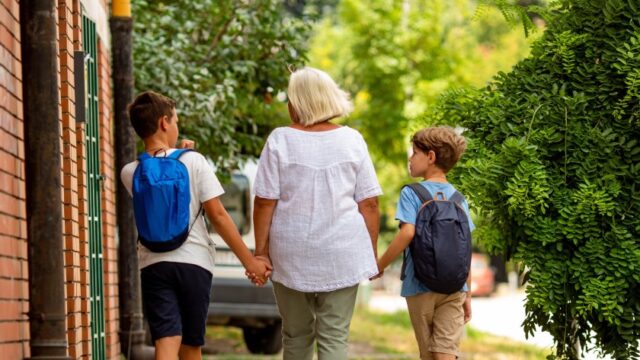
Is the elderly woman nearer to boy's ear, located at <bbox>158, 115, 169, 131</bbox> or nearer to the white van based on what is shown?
boy's ear, located at <bbox>158, 115, 169, 131</bbox>

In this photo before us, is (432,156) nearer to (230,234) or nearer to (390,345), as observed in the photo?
(230,234)


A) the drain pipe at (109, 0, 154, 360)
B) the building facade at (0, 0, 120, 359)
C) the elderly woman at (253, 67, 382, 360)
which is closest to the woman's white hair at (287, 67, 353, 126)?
the elderly woman at (253, 67, 382, 360)

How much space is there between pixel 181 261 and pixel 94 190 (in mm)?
2892

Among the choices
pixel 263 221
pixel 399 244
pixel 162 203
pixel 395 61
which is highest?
pixel 395 61

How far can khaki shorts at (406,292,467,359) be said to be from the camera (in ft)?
23.0

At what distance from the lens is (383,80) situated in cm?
3139

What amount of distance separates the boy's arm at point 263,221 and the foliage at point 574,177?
6.60 feet

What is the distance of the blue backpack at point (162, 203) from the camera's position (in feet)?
20.4

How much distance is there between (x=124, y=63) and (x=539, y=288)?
429 centimetres

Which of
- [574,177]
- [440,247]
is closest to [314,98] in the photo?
[440,247]

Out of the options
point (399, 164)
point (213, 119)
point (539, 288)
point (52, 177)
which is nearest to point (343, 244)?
point (52, 177)

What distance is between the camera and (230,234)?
6.45 metres

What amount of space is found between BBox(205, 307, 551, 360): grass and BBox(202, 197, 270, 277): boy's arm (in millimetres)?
7163

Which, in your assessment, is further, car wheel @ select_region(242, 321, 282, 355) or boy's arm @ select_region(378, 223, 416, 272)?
car wheel @ select_region(242, 321, 282, 355)
